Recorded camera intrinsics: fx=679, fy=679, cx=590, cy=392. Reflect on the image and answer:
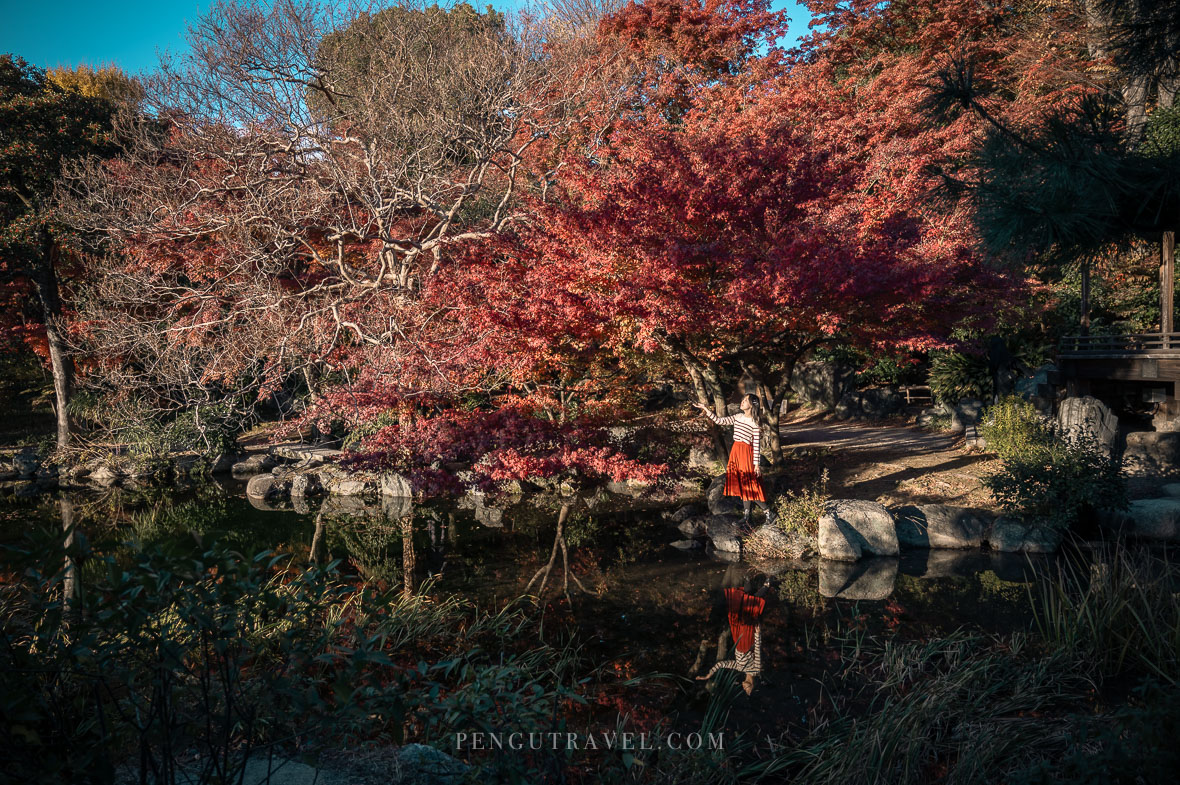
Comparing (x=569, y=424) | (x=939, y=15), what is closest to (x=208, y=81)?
(x=569, y=424)

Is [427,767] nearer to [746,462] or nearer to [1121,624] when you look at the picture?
[1121,624]

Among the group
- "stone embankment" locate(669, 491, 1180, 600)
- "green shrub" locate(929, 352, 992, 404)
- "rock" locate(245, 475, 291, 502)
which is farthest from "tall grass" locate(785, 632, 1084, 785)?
"green shrub" locate(929, 352, 992, 404)

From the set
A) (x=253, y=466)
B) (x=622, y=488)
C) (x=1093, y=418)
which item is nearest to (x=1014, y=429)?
(x=1093, y=418)

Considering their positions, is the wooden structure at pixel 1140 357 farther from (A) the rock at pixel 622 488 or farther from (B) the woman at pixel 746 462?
(A) the rock at pixel 622 488

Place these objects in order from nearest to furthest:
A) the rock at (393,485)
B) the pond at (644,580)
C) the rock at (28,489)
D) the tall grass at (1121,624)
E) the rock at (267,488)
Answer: the tall grass at (1121,624)
the pond at (644,580)
the rock at (393,485)
the rock at (267,488)
the rock at (28,489)

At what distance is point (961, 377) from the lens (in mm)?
13211

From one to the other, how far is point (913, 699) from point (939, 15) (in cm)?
1627

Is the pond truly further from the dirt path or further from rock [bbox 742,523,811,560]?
the dirt path

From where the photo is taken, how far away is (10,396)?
17875 millimetres

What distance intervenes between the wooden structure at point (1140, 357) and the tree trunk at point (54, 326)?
18251 millimetres

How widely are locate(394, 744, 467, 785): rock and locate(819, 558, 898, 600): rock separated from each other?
163 inches

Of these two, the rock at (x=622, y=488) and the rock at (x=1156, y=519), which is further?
the rock at (x=622, y=488)

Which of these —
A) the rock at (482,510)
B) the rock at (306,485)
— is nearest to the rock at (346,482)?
the rock at (306,485)

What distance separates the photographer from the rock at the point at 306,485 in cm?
1151
